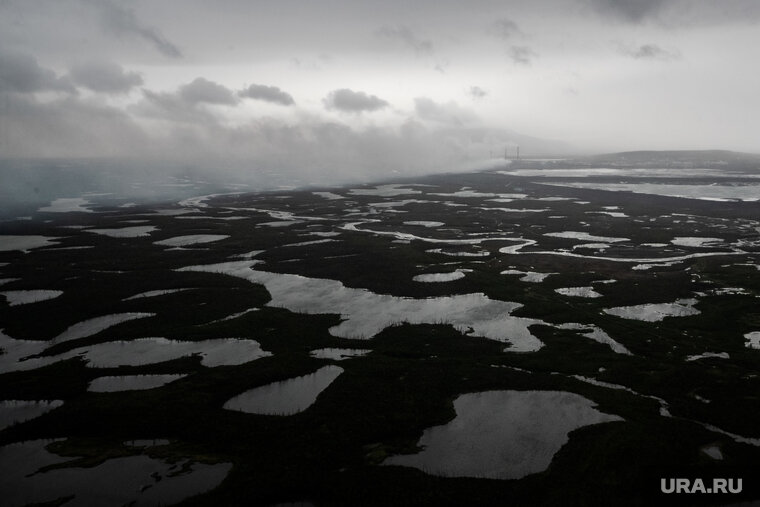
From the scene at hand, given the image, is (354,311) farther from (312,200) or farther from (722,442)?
(312,200)

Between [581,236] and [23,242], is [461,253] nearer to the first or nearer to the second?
[581,236]

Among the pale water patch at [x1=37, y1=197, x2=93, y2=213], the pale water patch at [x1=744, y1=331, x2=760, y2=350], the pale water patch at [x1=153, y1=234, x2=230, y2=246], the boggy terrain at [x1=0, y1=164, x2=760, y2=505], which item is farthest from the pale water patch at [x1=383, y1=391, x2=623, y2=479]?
the pale water patch at [x1=37, y1=197, x2=93, y2=213]

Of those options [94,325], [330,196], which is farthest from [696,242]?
[330,196]

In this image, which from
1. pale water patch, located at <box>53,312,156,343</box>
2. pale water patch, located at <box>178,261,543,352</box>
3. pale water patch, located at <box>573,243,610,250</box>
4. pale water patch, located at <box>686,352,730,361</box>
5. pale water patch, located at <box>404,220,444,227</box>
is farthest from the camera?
pale water patch, located at <box>404,220,444,227</box>

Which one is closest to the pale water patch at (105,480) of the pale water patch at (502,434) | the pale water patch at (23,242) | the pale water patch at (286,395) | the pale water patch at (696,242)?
the pale water patch at (286,395)

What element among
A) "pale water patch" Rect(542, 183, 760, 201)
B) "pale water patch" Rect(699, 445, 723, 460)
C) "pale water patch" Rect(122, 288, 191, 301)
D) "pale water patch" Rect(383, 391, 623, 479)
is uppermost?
"pale water patch" Rect(542, 183, 760, 201)

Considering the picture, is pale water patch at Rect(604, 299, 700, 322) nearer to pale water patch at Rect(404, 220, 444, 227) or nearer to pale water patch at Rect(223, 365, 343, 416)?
pale water patch at Rect(223, 365, 343, 416)

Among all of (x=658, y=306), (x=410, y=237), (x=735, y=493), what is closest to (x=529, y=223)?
(x=410, y=237)
